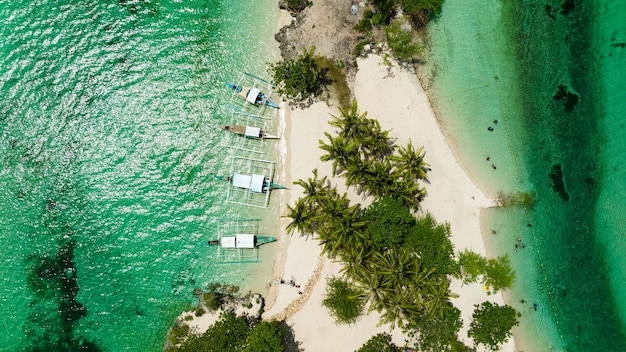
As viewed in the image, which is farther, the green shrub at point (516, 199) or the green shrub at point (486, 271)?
the green shrub at point (516, 199)

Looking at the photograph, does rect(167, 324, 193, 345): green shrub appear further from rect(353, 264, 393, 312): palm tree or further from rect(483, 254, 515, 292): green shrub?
rect(483, 254, 515, 292): green shrub

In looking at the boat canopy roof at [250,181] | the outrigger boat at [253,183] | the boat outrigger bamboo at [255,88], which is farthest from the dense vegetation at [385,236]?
the boat outrigger bamboo at [255,88]

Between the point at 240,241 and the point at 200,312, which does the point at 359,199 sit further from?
the point at 200,312

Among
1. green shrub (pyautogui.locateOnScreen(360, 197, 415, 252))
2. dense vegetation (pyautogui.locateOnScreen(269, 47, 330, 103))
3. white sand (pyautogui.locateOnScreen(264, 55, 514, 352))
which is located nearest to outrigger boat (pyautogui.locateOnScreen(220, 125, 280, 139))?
white sand (pyautogui.locateOnScreen(264, 55, 514, 352))

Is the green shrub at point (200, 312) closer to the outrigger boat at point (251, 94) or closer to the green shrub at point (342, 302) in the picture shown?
the green shrub at point (342, 302)

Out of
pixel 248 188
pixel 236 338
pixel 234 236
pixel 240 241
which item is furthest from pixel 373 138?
pixel 236 338

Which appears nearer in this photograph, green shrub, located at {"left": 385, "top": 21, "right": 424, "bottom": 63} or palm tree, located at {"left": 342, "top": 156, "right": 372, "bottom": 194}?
palm tree, located at {"left": 342, "top": 156, "right": 372, "bottom": 194}

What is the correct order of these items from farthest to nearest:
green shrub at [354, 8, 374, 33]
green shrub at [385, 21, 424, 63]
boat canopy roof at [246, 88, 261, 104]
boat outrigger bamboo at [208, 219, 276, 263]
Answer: green shrub at [354, 8, 374, 33] < boat outrigger bamboo at [208, 219, 276, 263] < boat canopy roof at [246, 88, 261, 104] < green shrub at [385, 21, 424, 63]
